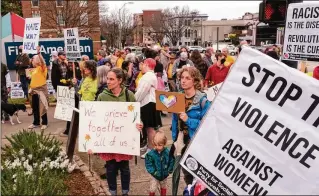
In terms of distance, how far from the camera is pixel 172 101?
3.70m

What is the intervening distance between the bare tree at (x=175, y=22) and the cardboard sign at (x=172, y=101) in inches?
2909

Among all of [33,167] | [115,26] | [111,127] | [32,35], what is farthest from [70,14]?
[111,127]

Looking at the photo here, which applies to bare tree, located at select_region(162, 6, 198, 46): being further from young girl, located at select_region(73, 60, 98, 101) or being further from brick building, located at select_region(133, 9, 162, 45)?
young girl, located at select_region(73, 60, 98, 101)

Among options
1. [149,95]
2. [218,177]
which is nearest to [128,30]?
[149,95]

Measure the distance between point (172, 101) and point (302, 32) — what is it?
8.19ft

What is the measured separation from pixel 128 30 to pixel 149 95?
5760 cm

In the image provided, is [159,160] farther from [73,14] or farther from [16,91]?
[73,14]

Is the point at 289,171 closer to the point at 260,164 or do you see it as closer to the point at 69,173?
the point at 260,164

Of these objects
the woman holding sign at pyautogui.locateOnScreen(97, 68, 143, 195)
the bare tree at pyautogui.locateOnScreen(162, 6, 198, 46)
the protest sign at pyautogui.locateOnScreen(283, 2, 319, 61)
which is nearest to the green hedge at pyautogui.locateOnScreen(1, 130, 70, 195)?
the woman holding sign at pyautogui.locateOnScreen(97, 68, 143, 195)

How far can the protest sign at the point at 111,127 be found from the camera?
14.0 ft

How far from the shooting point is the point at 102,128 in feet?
14.4

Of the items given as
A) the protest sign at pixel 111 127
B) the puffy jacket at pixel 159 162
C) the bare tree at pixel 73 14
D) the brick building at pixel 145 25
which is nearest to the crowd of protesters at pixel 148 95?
the puffy jacket at pixel 159 162

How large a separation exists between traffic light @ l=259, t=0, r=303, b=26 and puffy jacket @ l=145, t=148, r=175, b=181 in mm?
2771

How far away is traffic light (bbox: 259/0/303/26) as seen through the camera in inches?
216
